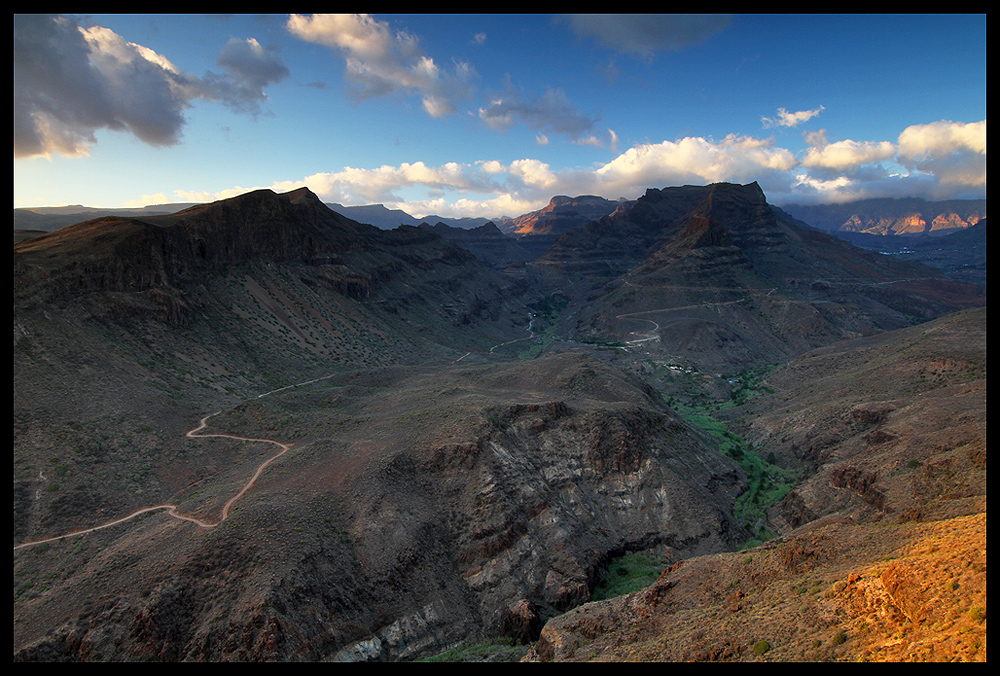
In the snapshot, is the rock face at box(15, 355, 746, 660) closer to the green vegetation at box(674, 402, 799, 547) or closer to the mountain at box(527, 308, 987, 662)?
the green vegetation at box(674, 402, 799, 547)

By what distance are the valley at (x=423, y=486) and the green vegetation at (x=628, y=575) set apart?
0.73 m

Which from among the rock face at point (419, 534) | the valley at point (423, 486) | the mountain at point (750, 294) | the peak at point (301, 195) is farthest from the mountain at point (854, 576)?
the peak at point (301, 195)

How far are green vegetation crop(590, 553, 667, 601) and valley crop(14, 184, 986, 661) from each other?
729 millimetres

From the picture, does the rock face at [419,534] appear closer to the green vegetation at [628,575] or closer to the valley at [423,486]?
the valley at [423,486]

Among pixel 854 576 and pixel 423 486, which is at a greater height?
pixel 854 576

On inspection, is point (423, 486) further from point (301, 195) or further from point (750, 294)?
point (750, 294)

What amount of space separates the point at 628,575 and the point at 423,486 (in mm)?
14688

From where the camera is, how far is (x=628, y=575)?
30281 mm

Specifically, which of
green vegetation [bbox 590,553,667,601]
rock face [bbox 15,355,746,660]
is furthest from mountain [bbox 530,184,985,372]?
green vegetation [bbox 590,553,667,601]

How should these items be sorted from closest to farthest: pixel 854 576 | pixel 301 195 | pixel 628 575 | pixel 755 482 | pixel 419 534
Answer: pixel 854 576, pixel 419 534, pixel 628 575, pixel 755 482, pixel 301 195

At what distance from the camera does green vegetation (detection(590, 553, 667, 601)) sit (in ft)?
93.5

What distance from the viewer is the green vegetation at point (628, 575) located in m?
28.5

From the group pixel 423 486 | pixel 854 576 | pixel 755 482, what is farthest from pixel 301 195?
pixel 854 576
